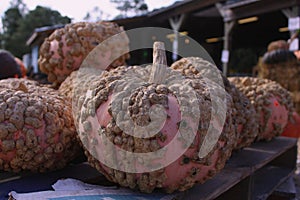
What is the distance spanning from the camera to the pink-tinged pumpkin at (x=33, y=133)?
1.16m

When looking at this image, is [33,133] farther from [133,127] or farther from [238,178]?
[238,178]

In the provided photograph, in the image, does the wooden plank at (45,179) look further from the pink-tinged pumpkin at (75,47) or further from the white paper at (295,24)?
the white paper at (295,24)

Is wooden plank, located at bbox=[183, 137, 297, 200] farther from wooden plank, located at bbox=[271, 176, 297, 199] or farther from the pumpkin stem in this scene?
the pumpkin stem

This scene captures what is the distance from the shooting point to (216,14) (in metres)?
9.66

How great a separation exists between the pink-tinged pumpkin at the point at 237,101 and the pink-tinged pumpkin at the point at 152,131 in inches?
11.2

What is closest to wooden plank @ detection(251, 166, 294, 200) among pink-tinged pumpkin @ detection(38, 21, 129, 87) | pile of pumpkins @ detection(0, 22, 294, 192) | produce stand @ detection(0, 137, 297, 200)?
produce stand @ detection(0, 137, 297, 200)

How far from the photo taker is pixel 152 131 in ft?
3.39

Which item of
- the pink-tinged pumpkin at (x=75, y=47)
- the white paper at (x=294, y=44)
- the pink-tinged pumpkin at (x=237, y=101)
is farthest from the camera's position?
the white paper at (x=294, y=44)

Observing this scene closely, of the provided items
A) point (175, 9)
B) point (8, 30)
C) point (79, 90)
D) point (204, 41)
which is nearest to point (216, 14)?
point (175, 9)

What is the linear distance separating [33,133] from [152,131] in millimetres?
449

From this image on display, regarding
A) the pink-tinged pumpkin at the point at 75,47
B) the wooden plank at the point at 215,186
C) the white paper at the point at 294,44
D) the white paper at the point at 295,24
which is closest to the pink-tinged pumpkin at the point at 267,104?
the wooden plank at the point at 215,186

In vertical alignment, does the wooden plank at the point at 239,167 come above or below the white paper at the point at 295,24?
below

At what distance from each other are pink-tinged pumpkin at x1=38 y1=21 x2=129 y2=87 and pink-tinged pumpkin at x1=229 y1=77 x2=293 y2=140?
797mm

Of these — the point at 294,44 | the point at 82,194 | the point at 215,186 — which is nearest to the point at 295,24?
the point at 294,44
